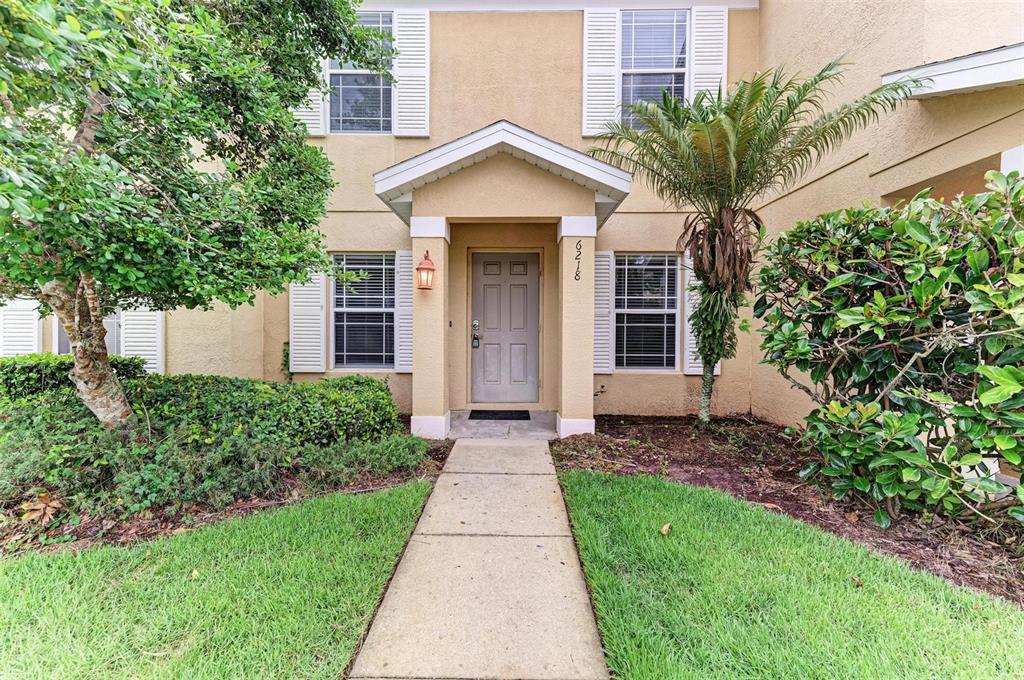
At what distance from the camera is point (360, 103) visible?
21.9 feet

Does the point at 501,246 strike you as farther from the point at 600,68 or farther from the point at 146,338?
the point at 146,338

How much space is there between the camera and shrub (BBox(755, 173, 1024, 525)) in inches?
104

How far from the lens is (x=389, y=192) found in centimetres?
511

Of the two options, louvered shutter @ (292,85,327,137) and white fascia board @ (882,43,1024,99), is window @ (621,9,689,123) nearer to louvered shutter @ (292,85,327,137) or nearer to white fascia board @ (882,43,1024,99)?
white fascia board @ (882,43,1024,99)

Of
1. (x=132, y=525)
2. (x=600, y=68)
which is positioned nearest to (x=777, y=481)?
(x=132, y=525)

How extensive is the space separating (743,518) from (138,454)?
4877mm

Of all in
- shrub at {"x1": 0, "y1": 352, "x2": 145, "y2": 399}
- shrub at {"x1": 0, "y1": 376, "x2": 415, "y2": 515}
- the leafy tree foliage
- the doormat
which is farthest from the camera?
the doormat

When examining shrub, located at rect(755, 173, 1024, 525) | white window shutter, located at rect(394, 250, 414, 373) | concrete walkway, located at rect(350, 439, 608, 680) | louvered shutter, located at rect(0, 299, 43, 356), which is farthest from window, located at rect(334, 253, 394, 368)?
shrub, located at rect(755, 173, 1024, 525)

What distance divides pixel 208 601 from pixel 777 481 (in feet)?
14.5

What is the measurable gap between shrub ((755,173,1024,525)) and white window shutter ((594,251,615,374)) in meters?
3.10

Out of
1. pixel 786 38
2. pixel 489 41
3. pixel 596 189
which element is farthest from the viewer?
pixel 489 41

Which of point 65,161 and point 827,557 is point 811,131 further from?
point 65,161

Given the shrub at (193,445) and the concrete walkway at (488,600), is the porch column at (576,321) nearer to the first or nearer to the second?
the concrete walkway at (488,600)

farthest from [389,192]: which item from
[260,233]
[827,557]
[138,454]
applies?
[827,557]
